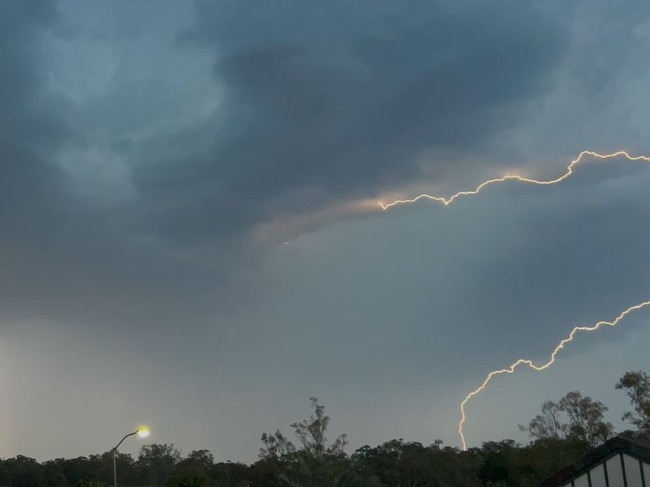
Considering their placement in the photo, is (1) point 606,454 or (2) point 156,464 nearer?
(1) point 606,454

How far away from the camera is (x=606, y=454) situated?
26500mm

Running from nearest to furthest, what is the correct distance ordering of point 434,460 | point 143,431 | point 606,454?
point 606,454 → point 143,431 → point 434,460

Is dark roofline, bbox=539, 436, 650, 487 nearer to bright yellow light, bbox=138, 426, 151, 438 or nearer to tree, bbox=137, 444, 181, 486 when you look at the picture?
bright yellow light, bbox=138, 426, 151, 438

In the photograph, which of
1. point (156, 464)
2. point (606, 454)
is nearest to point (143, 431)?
point (606, 454)

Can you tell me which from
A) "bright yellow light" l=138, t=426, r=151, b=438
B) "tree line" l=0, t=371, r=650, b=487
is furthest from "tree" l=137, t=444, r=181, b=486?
"bright yellow light" l=138, t=426, r=151, b=438

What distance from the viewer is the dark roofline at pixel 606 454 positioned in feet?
86.2

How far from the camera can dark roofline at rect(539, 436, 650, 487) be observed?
2627 cm

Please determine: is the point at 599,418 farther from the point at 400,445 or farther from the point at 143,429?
the point at 143,429

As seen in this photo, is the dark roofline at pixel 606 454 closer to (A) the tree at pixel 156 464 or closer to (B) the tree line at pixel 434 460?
(B) the tree line at pixel 434 460

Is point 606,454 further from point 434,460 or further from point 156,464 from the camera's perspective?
point 156,464

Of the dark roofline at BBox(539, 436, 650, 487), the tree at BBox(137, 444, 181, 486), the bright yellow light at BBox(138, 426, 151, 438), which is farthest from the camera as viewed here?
the tree at BBox(137, 444, 181, 486)

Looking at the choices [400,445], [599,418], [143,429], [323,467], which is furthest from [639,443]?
[400,445]

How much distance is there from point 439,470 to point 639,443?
54.8 m

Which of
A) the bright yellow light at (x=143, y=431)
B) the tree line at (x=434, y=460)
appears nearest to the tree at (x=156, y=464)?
the tree line at (x=434, y=460)
